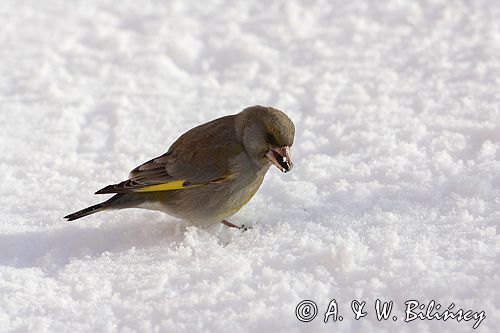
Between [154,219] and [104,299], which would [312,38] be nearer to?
[154,219]

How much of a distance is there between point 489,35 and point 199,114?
2555 mm

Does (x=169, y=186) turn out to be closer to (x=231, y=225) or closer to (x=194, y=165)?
(x=194, y=165)

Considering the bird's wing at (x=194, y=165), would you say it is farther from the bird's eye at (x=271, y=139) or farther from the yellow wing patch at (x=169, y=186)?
the bird's eye at (x=271, y=139)

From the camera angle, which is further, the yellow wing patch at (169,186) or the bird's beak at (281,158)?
the yellow wing patch at (169,186)

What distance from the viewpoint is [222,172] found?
4.21 metres

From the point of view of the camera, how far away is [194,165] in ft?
14.0

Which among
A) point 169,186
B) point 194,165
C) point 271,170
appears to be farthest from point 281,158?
point 271,170

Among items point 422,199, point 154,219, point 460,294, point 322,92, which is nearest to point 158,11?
point 322,92

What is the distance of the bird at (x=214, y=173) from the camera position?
13.7ft

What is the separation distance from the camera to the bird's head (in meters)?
4.12

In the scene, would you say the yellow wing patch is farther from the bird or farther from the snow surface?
the snow surface

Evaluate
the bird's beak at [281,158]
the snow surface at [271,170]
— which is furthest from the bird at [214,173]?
the snow surface at [271,170]

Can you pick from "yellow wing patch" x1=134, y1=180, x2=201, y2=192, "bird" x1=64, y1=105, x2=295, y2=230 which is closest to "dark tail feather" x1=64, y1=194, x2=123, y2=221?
"bird" x1=64, y1=105, x2=295, y2=230

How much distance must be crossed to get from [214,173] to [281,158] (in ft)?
1.33
